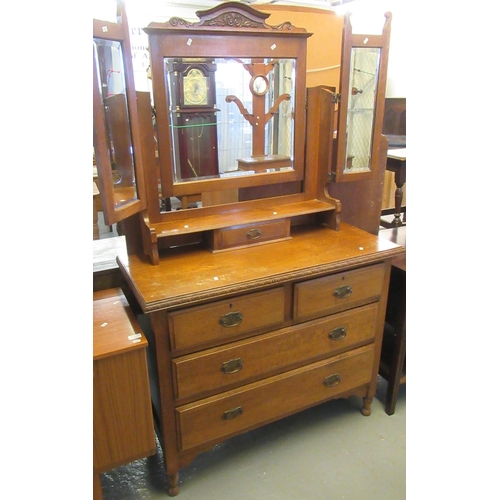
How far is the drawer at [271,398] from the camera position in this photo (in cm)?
139

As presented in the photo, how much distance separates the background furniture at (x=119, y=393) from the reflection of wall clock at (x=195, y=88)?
29.8 inches

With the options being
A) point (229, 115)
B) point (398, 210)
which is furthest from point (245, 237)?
point (398, 210)

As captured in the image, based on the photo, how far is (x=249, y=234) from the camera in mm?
1537

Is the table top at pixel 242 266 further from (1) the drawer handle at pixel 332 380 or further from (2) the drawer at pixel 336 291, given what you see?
(1) the drawer handle at pixel 332 380

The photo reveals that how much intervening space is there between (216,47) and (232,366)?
1078mm

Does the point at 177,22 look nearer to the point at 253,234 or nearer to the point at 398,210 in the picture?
the point at 253,234

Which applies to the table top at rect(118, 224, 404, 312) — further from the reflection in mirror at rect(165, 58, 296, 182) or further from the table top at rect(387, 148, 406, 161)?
the table top at rect(387, 148, 406, 161)

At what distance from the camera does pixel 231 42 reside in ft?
4.62

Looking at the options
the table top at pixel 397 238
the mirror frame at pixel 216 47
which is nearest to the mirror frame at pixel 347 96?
the mirror frame at pixel 216 47

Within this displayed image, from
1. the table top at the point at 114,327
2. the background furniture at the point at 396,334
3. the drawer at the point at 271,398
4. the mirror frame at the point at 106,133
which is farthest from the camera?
the background furniture at the point at 396,334

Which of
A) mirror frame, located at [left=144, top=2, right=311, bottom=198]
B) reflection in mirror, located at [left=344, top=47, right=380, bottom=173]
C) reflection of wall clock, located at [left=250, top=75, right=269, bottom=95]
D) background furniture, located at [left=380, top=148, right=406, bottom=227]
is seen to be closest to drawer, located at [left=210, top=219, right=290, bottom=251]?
mirror frame, located at [left=144, top=2, right=311, bottom=198]

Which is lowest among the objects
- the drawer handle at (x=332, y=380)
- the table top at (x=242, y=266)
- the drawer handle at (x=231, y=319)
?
the drawer handle at (x=332, y=380)

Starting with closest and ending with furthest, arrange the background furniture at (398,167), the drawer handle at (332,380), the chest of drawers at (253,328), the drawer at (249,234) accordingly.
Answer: the chest of drawers at (253,328), the drawer at (249,234), the drawer handle at (332,380), the background furniture at (398,167)

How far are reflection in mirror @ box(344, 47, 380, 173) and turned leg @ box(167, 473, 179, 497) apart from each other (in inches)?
52.3
